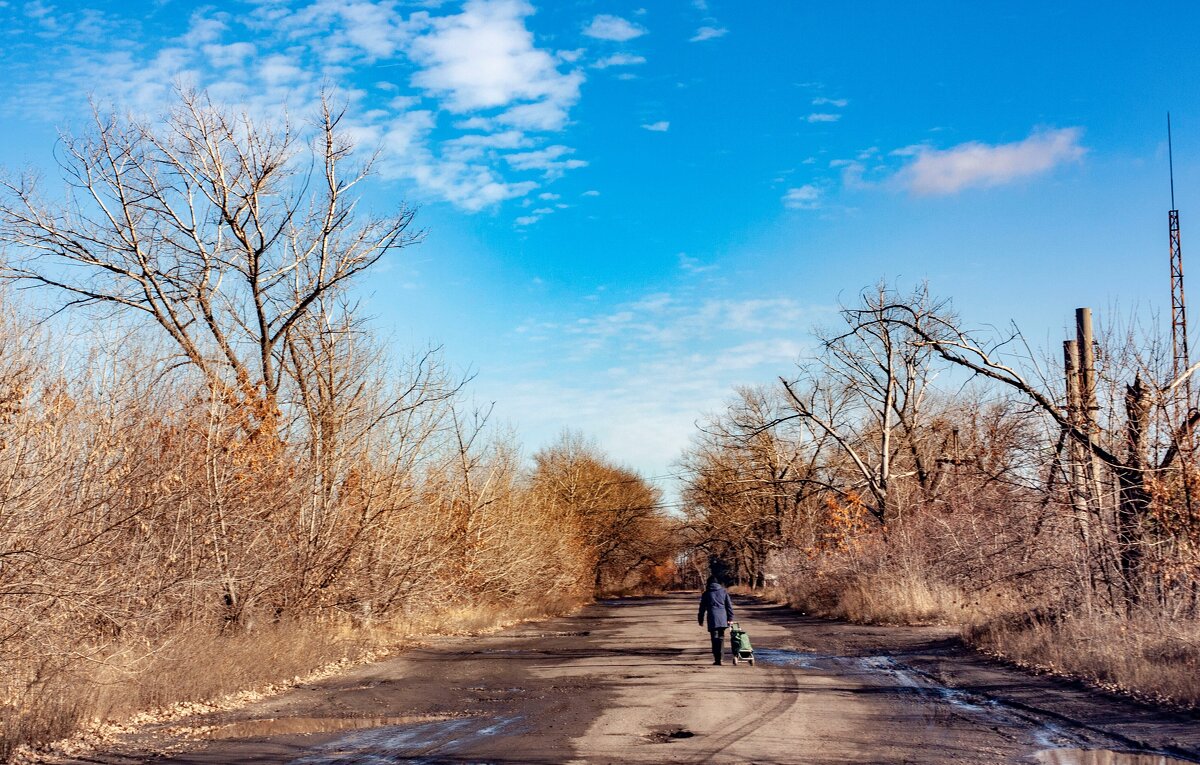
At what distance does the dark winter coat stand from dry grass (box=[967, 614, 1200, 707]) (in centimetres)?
456

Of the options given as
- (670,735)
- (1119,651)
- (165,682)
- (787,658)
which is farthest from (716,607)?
(165,682)

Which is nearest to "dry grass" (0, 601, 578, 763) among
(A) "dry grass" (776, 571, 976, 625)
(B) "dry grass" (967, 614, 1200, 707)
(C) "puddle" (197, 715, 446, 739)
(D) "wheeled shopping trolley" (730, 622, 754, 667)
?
(C) "puddle" (197, 715, 446, 739)

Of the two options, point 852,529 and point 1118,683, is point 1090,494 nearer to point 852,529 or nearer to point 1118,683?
point 1118,683

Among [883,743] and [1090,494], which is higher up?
[1090,494]

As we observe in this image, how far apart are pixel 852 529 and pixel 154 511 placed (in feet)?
88.2

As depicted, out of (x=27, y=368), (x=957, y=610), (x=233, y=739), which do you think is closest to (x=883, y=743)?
(x=233, y=739)

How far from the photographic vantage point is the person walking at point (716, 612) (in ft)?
58.5

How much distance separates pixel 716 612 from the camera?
17969 mm

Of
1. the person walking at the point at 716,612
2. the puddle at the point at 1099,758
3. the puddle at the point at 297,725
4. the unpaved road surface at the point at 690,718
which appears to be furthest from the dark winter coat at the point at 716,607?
the puddle at the point at 1099,758

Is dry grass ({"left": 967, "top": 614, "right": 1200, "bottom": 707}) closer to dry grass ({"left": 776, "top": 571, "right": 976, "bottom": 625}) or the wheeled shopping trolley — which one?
the wheeled shopping trolley

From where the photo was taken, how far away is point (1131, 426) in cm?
1530

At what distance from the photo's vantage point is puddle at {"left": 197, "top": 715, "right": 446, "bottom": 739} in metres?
11.1

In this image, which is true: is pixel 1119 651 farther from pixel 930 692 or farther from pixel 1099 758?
pixel 1099 758

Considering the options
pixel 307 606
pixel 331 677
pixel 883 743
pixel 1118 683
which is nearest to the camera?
pixel 883 743
